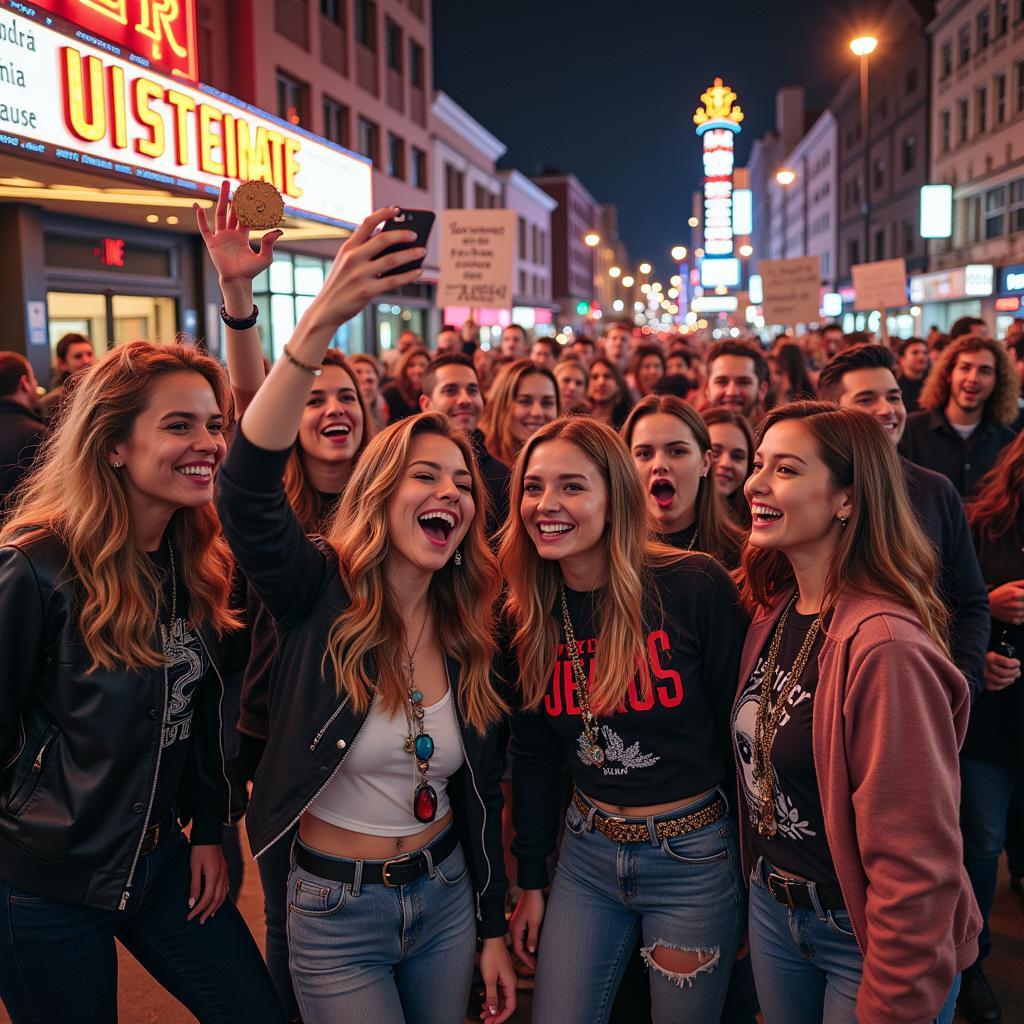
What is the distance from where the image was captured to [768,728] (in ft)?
9.09

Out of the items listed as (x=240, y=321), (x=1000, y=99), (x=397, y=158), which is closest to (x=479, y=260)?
(x=240, y=321)

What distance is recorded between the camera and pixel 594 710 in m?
3.09

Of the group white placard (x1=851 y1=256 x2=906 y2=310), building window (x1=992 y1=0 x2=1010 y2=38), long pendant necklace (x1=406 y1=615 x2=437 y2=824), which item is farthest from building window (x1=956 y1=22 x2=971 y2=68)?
long pendant necklace (x1=406 y1=615 x2=437 y2=824)

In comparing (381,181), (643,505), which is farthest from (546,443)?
(381,181)

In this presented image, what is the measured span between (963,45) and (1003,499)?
128 ft

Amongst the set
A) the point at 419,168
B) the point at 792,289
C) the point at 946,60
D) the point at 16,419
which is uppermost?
the point at 946,60

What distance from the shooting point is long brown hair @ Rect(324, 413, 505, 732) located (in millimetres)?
2824

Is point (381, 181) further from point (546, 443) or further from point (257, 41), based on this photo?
point (546, 443)

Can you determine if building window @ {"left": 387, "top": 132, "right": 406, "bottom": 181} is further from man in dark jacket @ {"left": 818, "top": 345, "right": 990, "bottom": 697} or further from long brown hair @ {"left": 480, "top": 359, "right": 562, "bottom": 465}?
man in dark jacket @ {"left": 818, "top": 345, "right": 990, "bottom": 697}

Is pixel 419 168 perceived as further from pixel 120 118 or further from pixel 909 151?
pixel 909 151

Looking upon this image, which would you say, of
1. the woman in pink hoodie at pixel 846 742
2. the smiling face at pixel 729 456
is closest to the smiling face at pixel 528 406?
the smiling face at pixel 729 456

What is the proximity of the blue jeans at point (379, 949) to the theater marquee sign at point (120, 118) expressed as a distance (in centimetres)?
766

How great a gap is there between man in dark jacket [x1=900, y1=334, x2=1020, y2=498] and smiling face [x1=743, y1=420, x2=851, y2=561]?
353 cm

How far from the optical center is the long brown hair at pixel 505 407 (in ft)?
20.8
